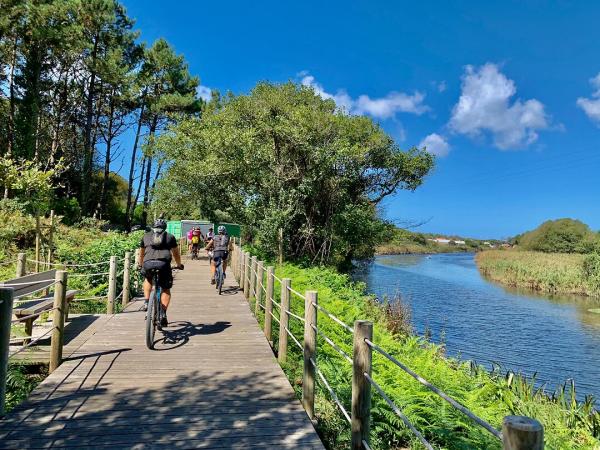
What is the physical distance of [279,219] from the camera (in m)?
18.8

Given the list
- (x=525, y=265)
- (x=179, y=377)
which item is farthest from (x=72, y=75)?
(x=525, y=265)

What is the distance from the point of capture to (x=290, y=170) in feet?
66.2

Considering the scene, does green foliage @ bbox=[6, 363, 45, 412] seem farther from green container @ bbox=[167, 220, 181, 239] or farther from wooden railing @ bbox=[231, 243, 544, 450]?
green container @ bbox=[167, 220, 181, 239]

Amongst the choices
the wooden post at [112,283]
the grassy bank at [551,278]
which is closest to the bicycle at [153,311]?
the wooden post at [112,283]

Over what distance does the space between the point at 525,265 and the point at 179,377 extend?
113 ft

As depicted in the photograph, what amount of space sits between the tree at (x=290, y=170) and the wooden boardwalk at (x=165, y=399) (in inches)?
475

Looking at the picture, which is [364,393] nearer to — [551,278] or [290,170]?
[290,170]

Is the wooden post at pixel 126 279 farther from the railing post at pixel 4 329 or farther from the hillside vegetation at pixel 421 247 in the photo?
the hillside vegetation at pixel 421 247

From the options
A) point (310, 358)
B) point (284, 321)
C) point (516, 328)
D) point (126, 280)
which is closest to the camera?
point (310, 358)

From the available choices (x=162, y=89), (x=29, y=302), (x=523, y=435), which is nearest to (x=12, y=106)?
(x=162, y=89)

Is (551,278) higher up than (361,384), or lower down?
lower down

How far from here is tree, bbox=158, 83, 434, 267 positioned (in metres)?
19.3

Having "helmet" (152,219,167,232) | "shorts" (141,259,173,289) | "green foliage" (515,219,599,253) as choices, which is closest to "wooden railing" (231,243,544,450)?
"shorts" (141,259,173,289)

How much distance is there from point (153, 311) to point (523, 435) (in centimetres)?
577
